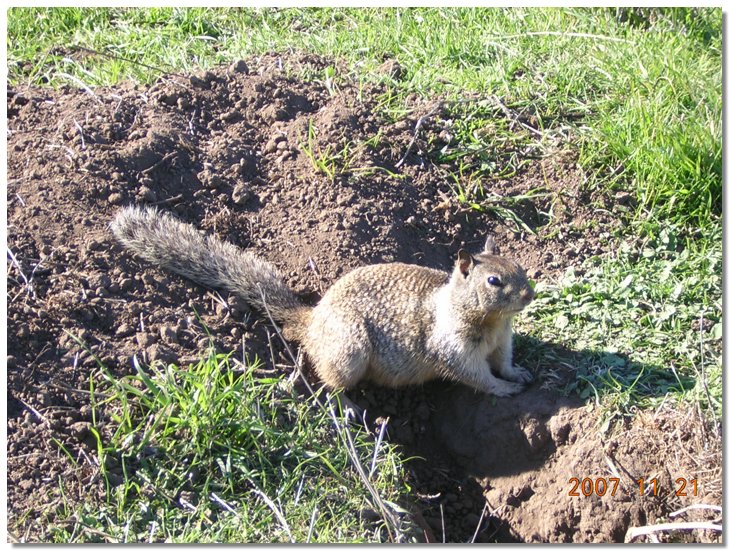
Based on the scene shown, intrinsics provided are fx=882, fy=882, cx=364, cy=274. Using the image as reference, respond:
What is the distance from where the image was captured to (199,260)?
4.52 m

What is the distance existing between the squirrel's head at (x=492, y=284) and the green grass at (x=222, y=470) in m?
0.83

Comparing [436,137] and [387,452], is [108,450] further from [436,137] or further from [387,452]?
[436,137]

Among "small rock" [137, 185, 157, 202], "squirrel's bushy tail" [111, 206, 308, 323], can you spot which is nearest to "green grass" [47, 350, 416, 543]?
"squirrel's bushy tail" [111, 206, 308, 323]

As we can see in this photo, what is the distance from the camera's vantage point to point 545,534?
13.4 ft

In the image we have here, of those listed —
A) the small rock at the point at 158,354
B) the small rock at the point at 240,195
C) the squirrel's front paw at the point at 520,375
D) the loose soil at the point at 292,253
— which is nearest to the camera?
the loose soil at the point at 292,253

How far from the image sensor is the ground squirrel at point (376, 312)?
14.3 ft

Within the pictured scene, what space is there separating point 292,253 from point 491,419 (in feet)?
4.62

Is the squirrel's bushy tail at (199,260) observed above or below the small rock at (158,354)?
above

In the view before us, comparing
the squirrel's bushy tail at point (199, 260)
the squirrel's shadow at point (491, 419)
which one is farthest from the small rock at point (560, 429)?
the squirrel's bushy tail at point (199, 260)

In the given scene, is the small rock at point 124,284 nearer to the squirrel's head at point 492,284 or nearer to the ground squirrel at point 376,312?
the ground squirrel at point 376,312

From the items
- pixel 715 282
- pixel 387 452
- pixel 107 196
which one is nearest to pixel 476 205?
pixel 715 282

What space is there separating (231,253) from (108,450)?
1291mm

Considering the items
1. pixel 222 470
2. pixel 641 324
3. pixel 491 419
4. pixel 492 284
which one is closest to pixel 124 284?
pixel 222 470

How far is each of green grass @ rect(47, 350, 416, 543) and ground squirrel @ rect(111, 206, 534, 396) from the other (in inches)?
21.2
